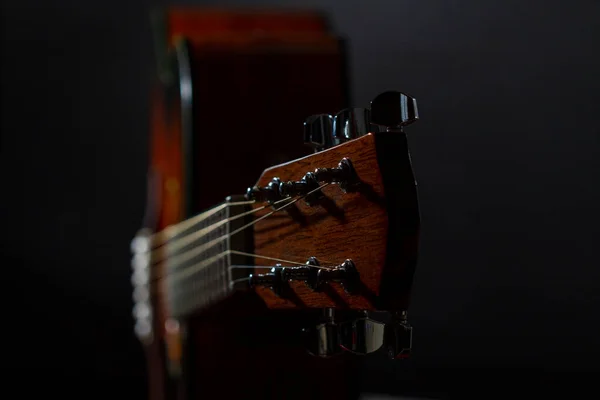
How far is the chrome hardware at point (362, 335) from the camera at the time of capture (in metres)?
0.49

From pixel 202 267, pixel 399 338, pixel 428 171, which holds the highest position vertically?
pixel 428 171

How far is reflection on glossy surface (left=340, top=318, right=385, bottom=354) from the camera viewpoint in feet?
1.60

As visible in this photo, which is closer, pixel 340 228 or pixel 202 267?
pixel 340 228

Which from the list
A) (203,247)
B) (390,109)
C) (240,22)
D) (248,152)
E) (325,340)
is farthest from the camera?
(240,22)

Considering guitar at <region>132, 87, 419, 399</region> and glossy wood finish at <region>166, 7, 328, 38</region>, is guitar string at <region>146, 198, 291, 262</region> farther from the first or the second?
glossy wood finish at <region>166, 7, 328, 38</region>

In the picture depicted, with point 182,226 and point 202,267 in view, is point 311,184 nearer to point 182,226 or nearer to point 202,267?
point 202,267

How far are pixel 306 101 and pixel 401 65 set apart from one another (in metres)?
0.70

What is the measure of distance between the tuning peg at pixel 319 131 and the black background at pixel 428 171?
95cm

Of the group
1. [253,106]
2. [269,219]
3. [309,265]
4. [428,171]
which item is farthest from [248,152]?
[428,171]

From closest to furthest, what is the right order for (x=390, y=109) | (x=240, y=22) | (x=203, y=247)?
(x=390, y=109) → (x=203, y=247) → (x=240, y=22)

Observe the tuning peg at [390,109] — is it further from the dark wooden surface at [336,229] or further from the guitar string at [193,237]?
the guitar string at [193,237]

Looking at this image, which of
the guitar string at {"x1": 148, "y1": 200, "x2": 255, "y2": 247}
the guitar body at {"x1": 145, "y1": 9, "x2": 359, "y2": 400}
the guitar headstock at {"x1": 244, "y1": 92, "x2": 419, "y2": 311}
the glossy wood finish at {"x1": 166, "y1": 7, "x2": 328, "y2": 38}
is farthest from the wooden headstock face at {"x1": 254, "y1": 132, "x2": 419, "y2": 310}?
the glossy wood finish at {"x1": 166, "y1": 7, "x2": 328, "y2": 38}

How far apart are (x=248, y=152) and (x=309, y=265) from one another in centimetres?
42

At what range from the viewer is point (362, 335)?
0.51 meters
